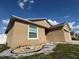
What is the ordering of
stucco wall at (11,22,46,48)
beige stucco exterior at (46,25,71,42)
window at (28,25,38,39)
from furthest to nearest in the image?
beige stucco exterior at (46,25,71,42)
window at (28,25,38,39)
stucco wall at (11,22,46,48)

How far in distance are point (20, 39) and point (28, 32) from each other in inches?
55.1

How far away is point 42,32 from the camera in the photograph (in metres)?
14.3

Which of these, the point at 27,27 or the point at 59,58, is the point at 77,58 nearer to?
the point at 59,58

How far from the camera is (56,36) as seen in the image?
52.7ft

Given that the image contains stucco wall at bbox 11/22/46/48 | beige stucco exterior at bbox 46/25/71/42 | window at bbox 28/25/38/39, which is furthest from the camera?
beige stucco exterior at bbox 46/25/71/42

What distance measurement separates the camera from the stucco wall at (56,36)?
15695mm

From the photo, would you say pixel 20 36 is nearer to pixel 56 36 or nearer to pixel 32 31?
pixel 32 31

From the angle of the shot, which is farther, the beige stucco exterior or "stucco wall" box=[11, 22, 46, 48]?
the beige stucco exterior

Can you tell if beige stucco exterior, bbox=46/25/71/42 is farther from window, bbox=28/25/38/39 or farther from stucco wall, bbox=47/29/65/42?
window, bbox=28/25/38/39

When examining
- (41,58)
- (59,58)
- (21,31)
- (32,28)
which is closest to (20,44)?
(21,31)

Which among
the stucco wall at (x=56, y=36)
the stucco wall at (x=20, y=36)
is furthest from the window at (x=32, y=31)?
the stucco wall at (x=56, y=36)

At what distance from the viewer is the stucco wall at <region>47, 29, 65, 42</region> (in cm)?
1570

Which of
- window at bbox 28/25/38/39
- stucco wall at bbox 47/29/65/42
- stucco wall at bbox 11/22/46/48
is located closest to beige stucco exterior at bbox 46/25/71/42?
stucco wall at bbox 47/29/65/42

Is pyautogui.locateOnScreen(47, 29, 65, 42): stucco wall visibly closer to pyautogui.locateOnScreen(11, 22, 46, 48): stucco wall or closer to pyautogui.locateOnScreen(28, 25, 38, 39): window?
pyautogui.locateOnScreen(28, 25, 38, 39): window
